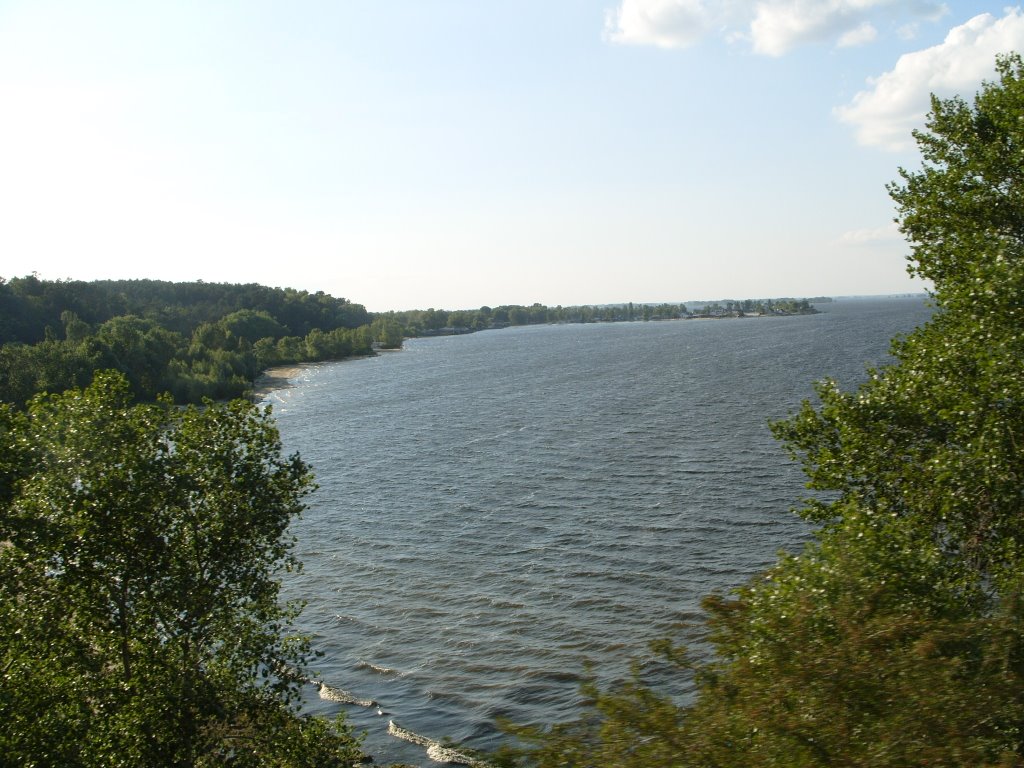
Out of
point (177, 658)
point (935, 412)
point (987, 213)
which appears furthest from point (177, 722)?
point (987, 213)

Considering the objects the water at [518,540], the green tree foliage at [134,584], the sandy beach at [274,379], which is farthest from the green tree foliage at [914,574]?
the sandy beach at [274,379]

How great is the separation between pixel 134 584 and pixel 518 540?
84.7 ft

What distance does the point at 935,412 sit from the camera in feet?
53.7

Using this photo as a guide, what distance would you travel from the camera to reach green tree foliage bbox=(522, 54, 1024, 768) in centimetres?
823

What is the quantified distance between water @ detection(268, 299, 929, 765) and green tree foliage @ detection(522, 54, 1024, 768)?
13.0m

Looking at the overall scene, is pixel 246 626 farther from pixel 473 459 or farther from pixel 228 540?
pixel 473 459

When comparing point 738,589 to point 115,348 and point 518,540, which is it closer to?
point 518,540

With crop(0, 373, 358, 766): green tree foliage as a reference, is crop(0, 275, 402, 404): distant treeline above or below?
above

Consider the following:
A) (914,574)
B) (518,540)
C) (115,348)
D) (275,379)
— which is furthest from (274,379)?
(914,574)

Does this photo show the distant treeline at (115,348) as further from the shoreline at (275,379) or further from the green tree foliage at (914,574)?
the green tree foliage at (914,574)

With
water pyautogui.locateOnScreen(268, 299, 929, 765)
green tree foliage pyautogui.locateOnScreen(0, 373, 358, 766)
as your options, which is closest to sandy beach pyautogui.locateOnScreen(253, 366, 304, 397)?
water pyautogui.locateOnScreen(268, 299, 929, 765)

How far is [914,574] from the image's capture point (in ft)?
37.0

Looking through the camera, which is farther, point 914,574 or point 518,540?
point 518,540

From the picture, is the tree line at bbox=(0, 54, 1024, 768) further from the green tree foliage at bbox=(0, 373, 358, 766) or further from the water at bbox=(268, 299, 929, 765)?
the water at bbox=(268, 299, 929, 765)
